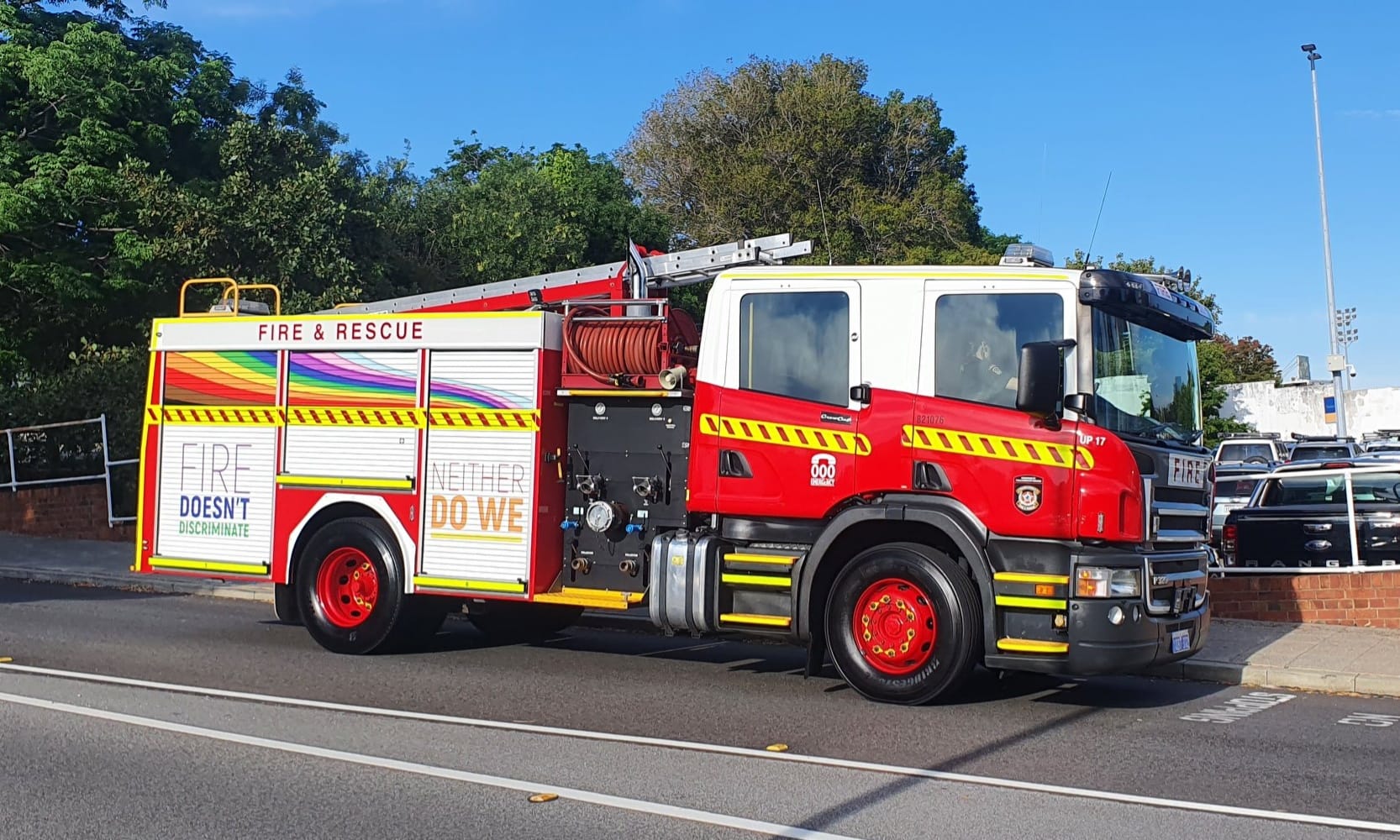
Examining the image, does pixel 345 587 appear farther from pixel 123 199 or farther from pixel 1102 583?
pixel 123 199

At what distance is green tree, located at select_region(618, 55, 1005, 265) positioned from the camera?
40656 millimetres

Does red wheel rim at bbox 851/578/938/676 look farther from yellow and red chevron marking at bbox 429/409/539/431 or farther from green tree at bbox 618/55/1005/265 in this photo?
green tree at bbox 618/55/1005/265

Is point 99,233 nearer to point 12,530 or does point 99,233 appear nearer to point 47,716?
point 12,530

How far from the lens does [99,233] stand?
75.0ft

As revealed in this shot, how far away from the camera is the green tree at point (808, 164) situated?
40656 mm

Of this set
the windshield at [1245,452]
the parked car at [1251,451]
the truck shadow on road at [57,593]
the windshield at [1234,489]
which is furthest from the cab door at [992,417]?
the windshield at [1245,452]

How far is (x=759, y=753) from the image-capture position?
745 centimetres

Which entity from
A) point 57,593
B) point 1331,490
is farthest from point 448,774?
point 1331,490

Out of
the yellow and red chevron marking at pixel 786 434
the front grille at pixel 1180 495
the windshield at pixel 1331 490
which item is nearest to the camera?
the front grille at pixel 1180 495

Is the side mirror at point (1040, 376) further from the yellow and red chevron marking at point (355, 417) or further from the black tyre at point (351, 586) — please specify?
the black tyre at point (351, 586)

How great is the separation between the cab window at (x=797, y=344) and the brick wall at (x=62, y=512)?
14.6m

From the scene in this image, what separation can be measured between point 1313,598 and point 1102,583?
5849mm

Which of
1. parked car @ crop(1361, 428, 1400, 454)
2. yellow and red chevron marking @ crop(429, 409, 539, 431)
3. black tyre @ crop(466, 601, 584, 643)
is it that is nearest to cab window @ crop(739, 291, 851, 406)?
yellow and red chevron marking @ crop(429, 409, 539, 431)

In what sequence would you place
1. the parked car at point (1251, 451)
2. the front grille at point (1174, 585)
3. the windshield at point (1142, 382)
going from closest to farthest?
the front grille at point (1174, 585) → the windshield at point (1142, 382) → the parked car at point (1251, 451)
